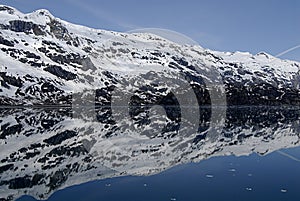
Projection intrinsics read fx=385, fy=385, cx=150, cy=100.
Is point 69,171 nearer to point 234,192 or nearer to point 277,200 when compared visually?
point 234,192

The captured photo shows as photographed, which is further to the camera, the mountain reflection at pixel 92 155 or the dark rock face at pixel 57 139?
the dark rock face at pixel 57 139

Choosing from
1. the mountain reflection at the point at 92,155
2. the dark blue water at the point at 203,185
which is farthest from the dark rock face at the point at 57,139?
the dark blue water at the point at 203,185

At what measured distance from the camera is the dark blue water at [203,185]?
57.1ft

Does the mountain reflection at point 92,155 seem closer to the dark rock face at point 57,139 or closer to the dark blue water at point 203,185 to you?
the dark rock face at point 57,139

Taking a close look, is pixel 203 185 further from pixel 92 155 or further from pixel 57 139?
pixel 57 139

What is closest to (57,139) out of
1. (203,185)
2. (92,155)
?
(92,155)

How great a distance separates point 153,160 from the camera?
28.4 meters

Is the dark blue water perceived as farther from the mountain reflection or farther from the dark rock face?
the dark rock face

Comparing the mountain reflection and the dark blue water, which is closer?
the dark blue water

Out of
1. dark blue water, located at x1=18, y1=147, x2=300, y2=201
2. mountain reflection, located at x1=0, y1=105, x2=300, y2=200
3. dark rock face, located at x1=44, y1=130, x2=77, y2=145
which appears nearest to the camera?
dark blue water, located at x1=18, y1=147, x2=300, y2=201

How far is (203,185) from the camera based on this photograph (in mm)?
20000

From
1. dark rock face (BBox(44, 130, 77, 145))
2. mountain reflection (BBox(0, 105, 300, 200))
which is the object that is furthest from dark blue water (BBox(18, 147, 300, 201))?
dark rock face (BBox(44, 130, 77, 145))

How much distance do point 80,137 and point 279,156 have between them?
22249 mm

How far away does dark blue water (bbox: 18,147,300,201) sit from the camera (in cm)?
1741
